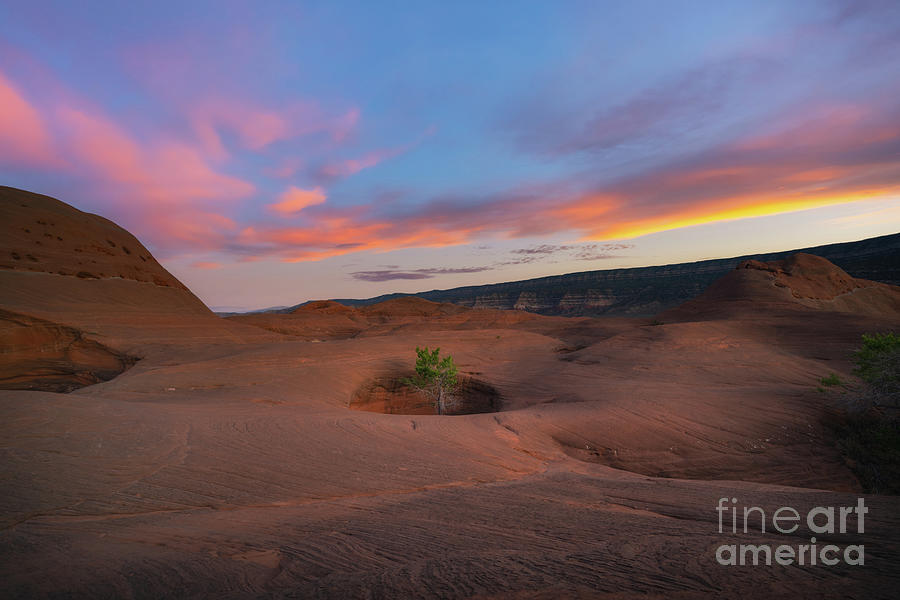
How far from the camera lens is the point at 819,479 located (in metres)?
8.55

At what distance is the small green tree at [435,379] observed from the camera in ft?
52.0

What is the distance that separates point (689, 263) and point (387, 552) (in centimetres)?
14203

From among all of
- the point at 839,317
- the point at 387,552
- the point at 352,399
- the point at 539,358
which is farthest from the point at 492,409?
the point at 839,317

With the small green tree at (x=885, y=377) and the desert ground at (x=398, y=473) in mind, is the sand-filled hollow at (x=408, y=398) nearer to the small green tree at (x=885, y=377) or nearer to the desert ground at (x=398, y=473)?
the desert ground at (x=398, y=473)

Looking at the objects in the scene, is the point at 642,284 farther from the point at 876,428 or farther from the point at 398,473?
the point at 398,473

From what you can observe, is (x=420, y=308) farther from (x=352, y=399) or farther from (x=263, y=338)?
(x=352, y=399)

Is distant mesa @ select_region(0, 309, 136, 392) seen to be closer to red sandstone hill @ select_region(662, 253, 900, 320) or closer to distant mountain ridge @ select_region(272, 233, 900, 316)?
red sandstone hill @ select_region(662, 253, 900, 320)

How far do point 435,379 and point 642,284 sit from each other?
376ft

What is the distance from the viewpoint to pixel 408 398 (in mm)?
18156

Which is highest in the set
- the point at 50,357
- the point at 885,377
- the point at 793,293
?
the point at 793,293

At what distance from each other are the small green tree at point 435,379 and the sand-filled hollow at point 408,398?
1.12ft

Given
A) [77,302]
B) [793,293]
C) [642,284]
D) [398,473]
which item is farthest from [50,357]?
[642,284]

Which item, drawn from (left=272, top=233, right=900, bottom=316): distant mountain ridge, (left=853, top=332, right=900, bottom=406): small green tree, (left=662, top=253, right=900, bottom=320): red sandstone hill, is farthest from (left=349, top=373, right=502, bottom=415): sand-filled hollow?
(left=272, top=233, right=900, bottom=316): distant mountain ridge

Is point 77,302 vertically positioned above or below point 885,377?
above
